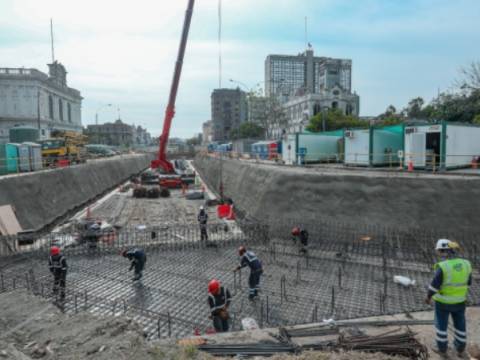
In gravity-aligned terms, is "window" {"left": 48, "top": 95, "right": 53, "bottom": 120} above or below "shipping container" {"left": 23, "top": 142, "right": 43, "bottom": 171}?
above

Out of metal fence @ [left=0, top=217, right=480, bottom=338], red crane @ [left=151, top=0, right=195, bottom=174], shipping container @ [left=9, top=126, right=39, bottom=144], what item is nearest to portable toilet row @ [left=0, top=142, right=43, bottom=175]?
red crane @ [left=151, top=0, right=195, bottom=174]

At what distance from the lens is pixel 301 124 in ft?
221

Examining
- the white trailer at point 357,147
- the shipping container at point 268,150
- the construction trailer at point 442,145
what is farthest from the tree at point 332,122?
the construction trailer at point 442,145

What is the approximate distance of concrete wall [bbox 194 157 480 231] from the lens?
1420 centimetres

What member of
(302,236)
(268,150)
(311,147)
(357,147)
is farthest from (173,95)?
(268,150)

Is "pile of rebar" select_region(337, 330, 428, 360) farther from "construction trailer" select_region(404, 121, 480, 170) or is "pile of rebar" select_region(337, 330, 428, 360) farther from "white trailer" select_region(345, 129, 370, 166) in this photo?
"white trailer" select_region(345, 129, 370, 166)

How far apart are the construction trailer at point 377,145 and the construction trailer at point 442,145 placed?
2313 mm

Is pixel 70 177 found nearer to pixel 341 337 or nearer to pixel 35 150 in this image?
pixel 35 150

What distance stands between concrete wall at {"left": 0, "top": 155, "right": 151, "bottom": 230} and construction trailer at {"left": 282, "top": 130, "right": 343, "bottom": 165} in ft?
55.2

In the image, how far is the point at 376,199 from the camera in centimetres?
1587

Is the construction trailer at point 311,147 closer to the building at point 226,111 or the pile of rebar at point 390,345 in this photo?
the pile of rebar at point 390,345

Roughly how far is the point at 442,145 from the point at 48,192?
74.7 ft

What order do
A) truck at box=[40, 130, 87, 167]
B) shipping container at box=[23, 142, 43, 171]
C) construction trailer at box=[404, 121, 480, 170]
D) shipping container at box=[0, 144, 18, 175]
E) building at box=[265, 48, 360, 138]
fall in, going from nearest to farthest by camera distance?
construction trailer at box=[404, 121, 480, 170]
shipping container at box=[0, 144, 18, 175]
shipping container at box=[23, 142, 43, 171]
truck at box=[40, 130, 87, 167]
building at box=[265, 48, 360, 138]

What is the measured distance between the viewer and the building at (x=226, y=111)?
139 metres
